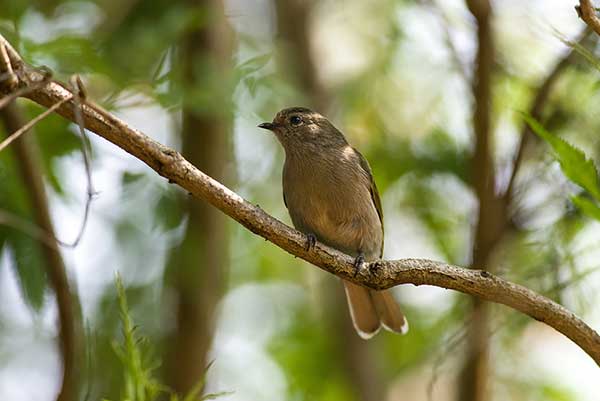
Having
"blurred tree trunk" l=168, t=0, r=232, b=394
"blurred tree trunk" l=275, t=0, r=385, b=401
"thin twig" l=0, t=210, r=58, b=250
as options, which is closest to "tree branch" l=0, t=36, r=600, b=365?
"thin twig" l=0, t=210, r=58, b=250

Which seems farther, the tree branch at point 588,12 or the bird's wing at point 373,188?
the bird's wing at point 373,188

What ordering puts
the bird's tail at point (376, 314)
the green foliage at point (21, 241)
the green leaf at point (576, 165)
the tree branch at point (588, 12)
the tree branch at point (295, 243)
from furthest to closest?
the bird's tail at point (376, 314) → the green foliage at point (21, 241) → the tree branch at point (295, 243) → the green leaf at point (576, 165) → the tree branch at point (588, 12)

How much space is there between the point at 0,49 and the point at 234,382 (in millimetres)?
4186

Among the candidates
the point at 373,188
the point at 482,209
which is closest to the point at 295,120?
the point at 373,188

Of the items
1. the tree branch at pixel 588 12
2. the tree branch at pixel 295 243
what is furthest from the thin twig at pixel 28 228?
the tree branch at pixel 588 12

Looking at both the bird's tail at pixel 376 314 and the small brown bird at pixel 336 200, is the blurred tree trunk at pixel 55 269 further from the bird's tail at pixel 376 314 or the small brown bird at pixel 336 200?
the bird's tail at pixel 376 314

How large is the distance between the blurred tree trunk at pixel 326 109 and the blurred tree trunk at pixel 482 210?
1.07m

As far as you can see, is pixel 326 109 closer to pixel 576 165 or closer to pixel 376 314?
pixel 376 314

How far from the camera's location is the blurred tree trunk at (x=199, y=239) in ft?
16.4

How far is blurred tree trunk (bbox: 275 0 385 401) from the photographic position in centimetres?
589

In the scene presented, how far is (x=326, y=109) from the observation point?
22.3ft

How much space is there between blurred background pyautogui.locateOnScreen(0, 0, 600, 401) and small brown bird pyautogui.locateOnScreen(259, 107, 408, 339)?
1.05 feet

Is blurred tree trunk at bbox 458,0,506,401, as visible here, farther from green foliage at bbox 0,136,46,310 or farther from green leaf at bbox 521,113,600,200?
green foliage at bbox 0,136,46,310

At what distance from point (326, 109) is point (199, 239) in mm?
2052
